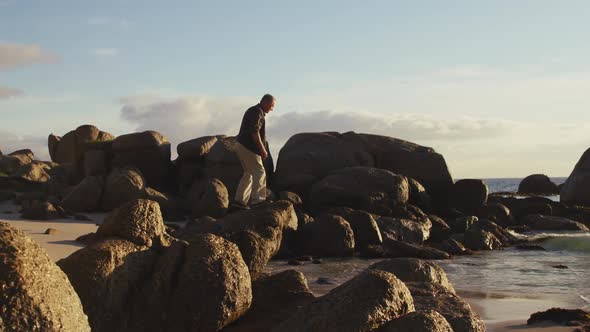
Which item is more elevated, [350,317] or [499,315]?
[350,317]

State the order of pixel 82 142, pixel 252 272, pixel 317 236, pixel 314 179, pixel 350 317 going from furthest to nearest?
pixel 82 142 < pixel 314 179 < pixel 317 236 < pixel 252 272 < pixel 350 317

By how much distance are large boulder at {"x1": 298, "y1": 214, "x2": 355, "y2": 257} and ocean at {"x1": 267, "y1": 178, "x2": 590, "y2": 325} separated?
0.41 metres

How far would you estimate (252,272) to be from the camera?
7.70 meters

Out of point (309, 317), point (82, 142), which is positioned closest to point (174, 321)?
point (309, 317)

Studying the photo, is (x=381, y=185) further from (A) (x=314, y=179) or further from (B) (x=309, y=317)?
(B) (x=309, y=317)

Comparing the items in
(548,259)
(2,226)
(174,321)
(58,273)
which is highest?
(2,226)

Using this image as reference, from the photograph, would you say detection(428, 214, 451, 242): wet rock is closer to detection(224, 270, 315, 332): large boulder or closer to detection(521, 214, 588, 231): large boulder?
detection(521, 214, 588, 231): large boulder

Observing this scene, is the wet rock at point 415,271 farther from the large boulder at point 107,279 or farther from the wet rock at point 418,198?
the wet rock at point 418,198

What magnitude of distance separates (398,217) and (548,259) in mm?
4066

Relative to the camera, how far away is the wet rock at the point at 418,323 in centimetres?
481

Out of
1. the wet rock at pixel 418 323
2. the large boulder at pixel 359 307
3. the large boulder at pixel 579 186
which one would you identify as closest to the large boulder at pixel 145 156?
the large boulder at pixel 359 307

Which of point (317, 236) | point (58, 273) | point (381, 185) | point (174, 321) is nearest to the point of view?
point (58, 273)

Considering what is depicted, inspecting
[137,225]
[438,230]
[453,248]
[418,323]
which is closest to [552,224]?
[438,230]

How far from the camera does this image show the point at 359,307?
494 cm
